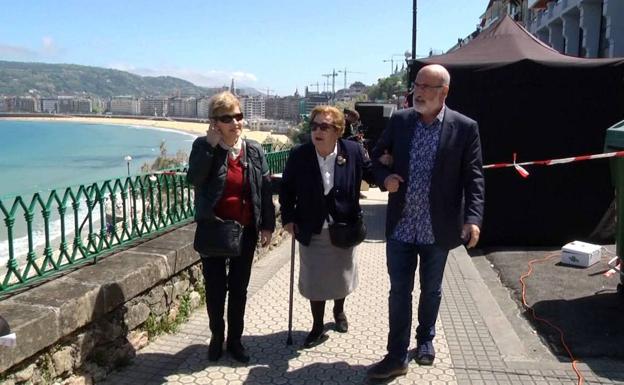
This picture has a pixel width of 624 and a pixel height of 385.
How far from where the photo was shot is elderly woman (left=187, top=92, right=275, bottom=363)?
11.7 feet

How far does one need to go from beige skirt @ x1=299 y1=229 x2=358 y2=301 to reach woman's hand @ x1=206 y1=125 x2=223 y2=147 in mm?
933

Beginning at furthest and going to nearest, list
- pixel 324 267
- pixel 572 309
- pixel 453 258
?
pixel 453 258 < pixel 572 309 < pixel 324 267

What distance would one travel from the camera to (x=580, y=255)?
621 centimetres

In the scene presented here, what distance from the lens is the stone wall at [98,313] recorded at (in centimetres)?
295

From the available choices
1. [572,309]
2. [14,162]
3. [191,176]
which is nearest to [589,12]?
[572,309]

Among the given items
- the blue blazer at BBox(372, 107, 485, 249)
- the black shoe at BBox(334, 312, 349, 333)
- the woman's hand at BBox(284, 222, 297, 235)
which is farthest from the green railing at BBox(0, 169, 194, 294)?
the blue blazer at BBox(372, 107, 485, 249)

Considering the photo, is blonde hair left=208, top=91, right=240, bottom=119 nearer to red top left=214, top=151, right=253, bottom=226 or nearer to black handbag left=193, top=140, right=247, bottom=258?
red top left=214, top=151, right=253, bottom=226

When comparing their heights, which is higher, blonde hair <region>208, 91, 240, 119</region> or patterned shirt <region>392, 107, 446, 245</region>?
blonde hair <region>208, 91, 240, 119</region>

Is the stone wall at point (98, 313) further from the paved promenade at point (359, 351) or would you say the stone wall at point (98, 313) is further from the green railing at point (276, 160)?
the green railing at point (276, 160)

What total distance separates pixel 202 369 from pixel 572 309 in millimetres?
3249

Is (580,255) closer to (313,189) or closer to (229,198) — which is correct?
(313,189)

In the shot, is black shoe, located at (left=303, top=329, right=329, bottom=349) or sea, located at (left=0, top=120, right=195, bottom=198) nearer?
black shoe, located at (left=303, top=329, right=329, bottom=349)

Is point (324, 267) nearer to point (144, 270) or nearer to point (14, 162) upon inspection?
point (144, 270)

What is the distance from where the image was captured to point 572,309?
4.92 meters
